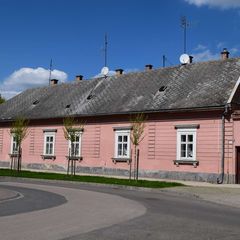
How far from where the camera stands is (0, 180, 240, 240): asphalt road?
8898 mm

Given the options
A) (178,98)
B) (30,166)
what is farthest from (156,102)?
(30,166)

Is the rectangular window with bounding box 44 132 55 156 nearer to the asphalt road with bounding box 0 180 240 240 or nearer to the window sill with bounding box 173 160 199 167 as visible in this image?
the window sill with bounding box 173 160 199 167

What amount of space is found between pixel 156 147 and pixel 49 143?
34.3 ft

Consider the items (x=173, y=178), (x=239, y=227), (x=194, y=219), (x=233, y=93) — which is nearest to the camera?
(x=239, y=227)

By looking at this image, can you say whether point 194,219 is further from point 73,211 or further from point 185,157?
point 185,157

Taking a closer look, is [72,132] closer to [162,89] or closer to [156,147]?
[156,147]

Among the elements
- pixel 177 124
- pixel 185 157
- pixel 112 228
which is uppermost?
pixel 177 124

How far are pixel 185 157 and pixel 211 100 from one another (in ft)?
11.6

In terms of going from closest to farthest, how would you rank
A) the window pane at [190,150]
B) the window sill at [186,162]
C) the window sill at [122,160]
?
the window sill at [186,162]
the window pane at [190,150]
the window sill at [122,160]

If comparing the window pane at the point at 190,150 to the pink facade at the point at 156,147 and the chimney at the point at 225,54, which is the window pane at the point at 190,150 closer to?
the pink facade at the point at 156,147

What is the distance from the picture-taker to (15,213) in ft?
38.0

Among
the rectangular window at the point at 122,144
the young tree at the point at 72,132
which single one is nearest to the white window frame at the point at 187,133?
the rectangular window at the point at 122,144

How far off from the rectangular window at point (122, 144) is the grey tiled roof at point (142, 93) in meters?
1.42

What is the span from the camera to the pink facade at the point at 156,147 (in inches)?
1000
